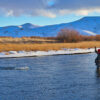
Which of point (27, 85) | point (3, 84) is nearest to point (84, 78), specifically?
point (27, 85)

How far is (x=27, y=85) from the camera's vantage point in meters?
11.9

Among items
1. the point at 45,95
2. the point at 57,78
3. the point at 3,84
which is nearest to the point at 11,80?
the point at 3,84

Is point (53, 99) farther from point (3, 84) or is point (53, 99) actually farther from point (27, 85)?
point (3, 84)

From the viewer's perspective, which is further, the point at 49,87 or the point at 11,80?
the point at 11,80

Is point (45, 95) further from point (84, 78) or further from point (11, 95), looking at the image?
point (84, 78)

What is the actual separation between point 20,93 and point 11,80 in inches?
119

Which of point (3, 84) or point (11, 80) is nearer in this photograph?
point (3, 84)

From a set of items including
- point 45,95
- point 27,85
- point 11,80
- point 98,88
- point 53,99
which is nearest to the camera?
point 53,99

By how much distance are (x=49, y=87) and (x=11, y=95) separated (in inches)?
81.0

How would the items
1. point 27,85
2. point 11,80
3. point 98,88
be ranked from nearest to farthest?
1. point 98,88
2. point 27,85
3. point 11,80

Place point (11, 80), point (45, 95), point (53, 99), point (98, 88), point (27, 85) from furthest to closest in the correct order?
point (11, 80) < point (27, 85) < point (98, 88) < point (45, 95) < point (53, 99)

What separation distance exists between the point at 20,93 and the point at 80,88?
2.67 metres

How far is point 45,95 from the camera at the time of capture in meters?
10.1

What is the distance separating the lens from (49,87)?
11445 mm
